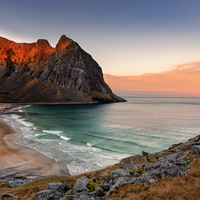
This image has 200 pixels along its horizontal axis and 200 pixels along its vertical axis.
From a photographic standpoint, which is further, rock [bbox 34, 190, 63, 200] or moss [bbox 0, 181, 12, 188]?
moss [bbox 0, 181, 12, 188]

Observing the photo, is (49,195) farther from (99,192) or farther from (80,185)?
(99,192)

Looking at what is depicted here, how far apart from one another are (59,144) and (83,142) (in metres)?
7.28

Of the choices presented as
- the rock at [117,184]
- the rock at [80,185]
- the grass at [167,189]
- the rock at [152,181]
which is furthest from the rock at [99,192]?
the rock at [152,181]

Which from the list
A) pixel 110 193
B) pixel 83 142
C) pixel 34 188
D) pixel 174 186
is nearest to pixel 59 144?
pixel 83 142

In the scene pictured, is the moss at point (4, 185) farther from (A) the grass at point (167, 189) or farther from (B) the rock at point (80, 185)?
(B) the rock at point (80, 185)

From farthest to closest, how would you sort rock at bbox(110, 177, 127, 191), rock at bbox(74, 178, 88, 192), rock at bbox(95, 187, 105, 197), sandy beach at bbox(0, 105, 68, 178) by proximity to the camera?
sandy beach at bbox(0, 105, 68, 178) → rock at bbox(74, 178, 88, 192) → rock at bbox(110, 177, 127, 191) → rock at bbox(95, 187, 105, 197)

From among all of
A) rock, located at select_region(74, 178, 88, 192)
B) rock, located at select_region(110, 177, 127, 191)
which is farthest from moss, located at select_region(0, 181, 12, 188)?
rock, located at select_region(110, 177, 127, 191)

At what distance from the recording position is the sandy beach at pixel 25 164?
23.4 metres

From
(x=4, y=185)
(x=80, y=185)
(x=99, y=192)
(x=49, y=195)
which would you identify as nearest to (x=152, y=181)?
(x=99, y=192)

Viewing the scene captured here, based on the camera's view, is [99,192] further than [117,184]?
No

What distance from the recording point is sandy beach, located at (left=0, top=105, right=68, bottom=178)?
23355mm

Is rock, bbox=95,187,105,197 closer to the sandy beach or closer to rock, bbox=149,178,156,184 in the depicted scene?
rock, bbox=149,178,156,184

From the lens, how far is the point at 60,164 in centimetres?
Result: 2672

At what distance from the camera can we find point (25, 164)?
26734 mm
